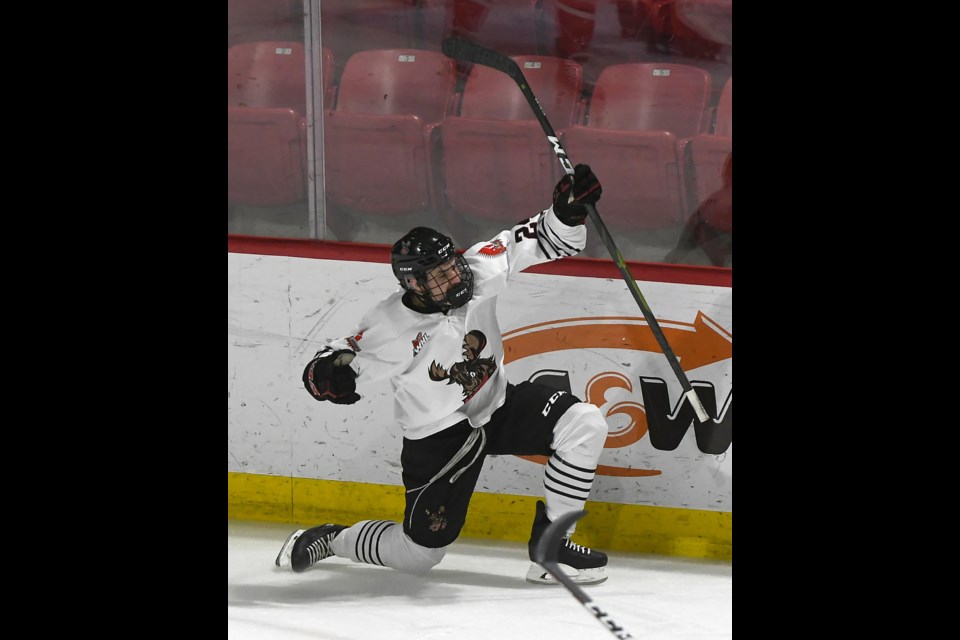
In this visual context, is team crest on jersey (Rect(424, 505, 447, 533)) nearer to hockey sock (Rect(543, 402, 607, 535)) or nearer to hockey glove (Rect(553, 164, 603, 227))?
hockey sock (Rect(543, 402, 607, 535))

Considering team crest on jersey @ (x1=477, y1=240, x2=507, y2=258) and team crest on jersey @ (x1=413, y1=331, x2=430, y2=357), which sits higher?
team crest on jersey @ (x1=477, y1=240, x2=507, y2=258)

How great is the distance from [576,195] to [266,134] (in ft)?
3.83

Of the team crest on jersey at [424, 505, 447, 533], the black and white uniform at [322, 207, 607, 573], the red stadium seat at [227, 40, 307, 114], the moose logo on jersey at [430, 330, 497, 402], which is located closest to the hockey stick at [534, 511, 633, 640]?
the black and white uniform at [322, 207, 607, 573]

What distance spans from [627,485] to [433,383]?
777 mm

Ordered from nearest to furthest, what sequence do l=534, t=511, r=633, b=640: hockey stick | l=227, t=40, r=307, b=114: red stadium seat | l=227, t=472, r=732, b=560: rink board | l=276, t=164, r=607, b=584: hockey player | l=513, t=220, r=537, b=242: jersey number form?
l=534, t=511, r=633, b=640: hockey stick → l=276, t=164, r=607, b=584: hockey player → l=513, t=220, r=537, b=242: jersey number → l=227, t=472, r=732, b=560: rink board → l=227, t=40, r=307, b=114: red stadium seat

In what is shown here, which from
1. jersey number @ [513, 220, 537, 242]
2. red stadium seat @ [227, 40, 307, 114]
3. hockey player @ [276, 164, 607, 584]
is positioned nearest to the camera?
hockey player @ [276, 164, 607, 584]

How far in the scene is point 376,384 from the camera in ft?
12.7

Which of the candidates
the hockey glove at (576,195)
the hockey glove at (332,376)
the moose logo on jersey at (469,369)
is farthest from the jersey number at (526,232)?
the hockey glove at (332,376)

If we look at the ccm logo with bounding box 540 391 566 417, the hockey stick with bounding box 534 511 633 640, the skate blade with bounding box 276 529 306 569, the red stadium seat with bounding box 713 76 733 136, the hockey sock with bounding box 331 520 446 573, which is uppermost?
the red stadium seat with bounding box 713 76 733 136

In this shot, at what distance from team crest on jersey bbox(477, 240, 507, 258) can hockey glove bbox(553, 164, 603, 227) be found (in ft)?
0.68

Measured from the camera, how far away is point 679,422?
12.2ft

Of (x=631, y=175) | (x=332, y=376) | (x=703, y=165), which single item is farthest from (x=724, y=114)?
(x=332, y=376)

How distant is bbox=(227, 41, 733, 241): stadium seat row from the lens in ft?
12.3
